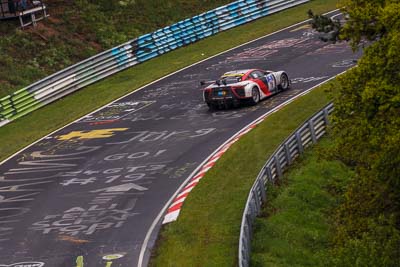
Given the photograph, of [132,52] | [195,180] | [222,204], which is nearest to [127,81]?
[132,52]

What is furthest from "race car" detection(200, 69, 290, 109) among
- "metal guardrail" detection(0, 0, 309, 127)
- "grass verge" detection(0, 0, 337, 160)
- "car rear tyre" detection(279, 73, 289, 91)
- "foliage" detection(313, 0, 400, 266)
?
"foliage" detection(313, 0, 400, 266)

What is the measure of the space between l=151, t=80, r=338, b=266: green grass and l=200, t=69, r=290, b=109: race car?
168cm

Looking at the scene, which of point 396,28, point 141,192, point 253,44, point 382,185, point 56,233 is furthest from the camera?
point 253,44

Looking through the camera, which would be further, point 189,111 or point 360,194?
point 189,111

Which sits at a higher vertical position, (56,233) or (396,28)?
(396,28)

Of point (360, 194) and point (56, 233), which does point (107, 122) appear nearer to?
point (56, 233)

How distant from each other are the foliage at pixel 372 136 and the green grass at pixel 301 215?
1.22 meters

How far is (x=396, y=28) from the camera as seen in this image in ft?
59.1

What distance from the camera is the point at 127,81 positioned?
43.5 meters

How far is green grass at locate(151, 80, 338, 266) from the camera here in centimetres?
2228

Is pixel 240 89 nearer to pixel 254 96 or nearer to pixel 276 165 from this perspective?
pixel 254 96

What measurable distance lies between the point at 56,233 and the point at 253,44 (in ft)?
84.5

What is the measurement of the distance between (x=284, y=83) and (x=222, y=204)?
1317cm

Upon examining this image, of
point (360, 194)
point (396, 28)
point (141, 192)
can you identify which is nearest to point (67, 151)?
point (141, 192)
